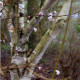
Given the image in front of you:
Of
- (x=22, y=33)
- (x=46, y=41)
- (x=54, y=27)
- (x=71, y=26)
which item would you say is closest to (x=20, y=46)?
(x=22, y=33)

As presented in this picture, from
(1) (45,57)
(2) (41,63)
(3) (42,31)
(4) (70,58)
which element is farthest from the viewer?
(1) (45,57)

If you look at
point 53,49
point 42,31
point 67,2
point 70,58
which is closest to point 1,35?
point 67,2

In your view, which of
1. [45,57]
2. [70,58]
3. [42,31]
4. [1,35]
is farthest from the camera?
[45,57]

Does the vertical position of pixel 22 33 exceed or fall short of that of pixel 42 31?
it exceeds it

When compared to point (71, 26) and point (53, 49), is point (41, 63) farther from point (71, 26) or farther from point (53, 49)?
point (71, 26)

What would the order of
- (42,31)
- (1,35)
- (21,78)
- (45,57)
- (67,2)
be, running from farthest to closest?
(45,57), (42,31), (21,78), (67,2), (1,35)

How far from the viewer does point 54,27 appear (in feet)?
9.00

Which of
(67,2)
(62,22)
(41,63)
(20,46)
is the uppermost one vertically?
(67,2)

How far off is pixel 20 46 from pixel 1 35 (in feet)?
5.02

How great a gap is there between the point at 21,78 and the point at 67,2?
1627 mm

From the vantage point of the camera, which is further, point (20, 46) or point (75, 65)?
point (75, 65)

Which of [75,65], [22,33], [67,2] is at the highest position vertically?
[67,2]

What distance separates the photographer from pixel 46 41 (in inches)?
108

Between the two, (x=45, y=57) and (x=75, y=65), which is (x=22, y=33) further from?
(x=45, y=57)
